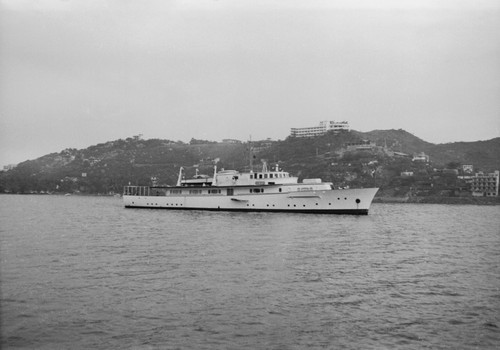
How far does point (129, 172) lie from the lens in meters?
196

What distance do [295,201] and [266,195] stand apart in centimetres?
352

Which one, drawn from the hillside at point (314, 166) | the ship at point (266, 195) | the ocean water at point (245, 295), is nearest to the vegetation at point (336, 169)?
the hillside at point (314, 166)

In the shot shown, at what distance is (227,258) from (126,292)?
745cm

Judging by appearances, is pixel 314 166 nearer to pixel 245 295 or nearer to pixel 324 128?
pixel 324 128

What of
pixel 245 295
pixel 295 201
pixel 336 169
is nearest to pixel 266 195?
pixel 295 201

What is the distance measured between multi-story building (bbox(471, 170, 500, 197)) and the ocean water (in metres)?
103

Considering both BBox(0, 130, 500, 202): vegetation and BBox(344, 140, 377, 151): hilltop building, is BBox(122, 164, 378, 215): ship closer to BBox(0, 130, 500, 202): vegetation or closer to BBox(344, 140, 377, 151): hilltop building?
BBox(0, 130, 500, 202): vegetation

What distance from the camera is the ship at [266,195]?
173 feet

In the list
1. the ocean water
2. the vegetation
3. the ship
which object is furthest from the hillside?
the ocean water

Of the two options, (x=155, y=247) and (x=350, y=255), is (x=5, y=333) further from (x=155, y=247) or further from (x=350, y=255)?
(x=350, y=255)

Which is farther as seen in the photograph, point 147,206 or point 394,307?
point 147,206

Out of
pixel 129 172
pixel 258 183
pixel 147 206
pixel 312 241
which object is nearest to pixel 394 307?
pixel 312 241

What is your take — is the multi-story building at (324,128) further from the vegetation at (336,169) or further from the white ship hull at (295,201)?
the white ship hull at (295,201)

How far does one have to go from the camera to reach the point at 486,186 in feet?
404
